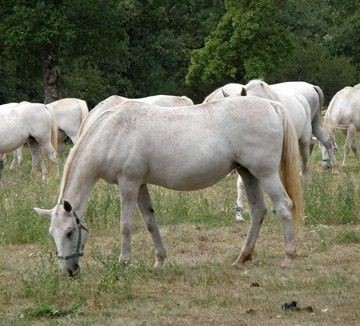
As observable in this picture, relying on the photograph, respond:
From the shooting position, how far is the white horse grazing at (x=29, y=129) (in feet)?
67.5

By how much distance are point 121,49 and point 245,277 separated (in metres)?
31.5

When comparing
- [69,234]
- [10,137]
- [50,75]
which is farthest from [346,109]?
[50,75]

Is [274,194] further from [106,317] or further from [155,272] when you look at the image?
[106,317]

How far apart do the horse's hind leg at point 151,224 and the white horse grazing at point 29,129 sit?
9.51 meters

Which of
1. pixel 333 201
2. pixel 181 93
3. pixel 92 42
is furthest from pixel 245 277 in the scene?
pixel 181 93

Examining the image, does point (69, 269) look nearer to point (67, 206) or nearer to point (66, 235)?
point (66, 235)

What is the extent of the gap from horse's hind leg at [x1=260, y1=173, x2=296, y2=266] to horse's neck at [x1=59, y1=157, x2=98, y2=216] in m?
1.73

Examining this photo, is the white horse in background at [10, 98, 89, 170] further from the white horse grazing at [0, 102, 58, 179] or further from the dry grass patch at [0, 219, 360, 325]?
the dry grass patch at [0, 219, 360, 325]

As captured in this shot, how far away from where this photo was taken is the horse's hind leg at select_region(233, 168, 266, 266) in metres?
11.0

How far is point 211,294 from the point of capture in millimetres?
9320

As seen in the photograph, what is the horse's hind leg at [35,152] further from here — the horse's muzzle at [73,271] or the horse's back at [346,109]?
the horse's muzzle at [73,271]

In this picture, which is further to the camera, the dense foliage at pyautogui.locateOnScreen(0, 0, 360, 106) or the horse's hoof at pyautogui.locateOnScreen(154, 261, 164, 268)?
the dense foliage at pyautogui.locateOnScreen(0, 0, 360, 106)

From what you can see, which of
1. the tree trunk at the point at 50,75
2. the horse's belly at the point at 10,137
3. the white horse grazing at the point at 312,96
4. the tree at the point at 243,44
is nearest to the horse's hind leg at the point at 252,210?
the white horse grazing at the point at 312,96

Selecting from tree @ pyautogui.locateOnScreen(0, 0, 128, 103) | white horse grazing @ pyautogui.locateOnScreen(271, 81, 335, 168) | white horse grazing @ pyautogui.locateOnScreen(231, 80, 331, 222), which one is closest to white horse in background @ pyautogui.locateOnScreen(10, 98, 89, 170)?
white horse grazing @ pyautogui.locateOnScreen(271, 81, 335, 168)
